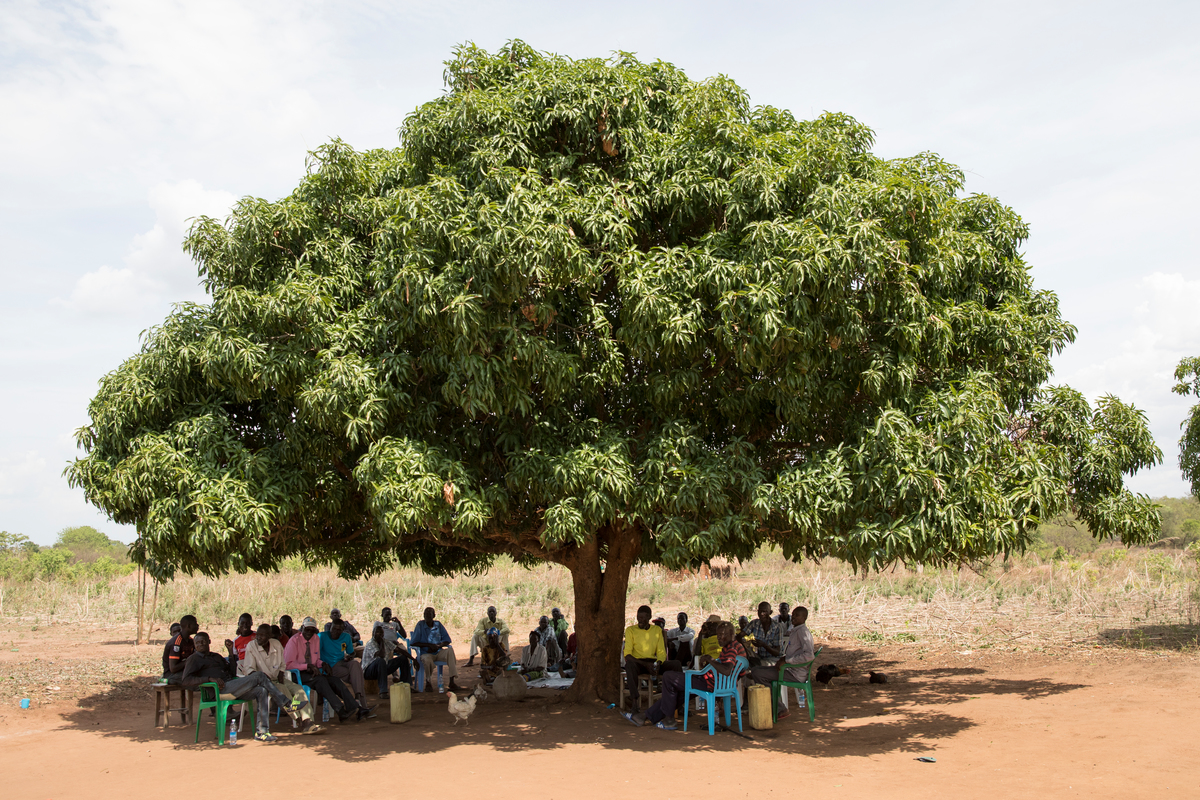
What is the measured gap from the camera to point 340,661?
11469mm

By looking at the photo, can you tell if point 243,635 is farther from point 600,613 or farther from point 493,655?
point 600,613

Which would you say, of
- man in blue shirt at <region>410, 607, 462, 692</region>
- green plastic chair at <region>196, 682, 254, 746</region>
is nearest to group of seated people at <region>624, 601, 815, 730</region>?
man in blue shirt at <region>410, 607, 462, 692</region>

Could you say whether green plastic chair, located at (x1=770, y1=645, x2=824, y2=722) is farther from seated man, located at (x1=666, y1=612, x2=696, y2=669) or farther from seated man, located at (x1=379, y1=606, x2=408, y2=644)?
seated man, located at (x1=379, y1=606, x2=408, y2=644)

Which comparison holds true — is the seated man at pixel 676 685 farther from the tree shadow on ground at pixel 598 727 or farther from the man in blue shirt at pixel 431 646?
the man in blue shirt at pixel 431 646

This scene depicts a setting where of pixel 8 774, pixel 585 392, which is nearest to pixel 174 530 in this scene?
pixel 8 774

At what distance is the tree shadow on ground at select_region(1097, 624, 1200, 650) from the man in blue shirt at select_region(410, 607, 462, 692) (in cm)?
1212

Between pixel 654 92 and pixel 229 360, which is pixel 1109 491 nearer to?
pixel 654 92

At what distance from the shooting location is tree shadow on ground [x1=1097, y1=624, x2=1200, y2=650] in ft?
48.9

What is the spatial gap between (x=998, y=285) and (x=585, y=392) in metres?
5.58

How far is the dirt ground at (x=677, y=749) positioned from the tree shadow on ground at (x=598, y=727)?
39mm

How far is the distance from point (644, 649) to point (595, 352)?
4228 millimetres

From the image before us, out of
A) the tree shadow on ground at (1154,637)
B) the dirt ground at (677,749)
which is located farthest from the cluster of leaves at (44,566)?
the tree shadow on ground at (1154,637)

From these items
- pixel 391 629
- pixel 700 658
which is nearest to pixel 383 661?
pixel 391 629

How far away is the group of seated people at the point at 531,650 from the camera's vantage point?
13.3m
